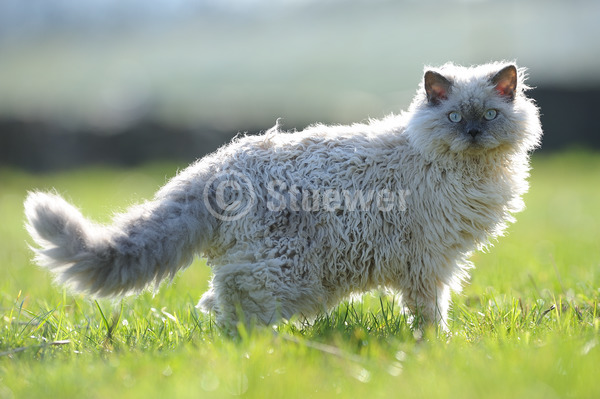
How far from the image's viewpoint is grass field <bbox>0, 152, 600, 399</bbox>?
2.52m

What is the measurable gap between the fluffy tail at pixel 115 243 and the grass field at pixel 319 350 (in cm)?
42

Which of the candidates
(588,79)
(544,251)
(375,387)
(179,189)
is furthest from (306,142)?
(588,79)

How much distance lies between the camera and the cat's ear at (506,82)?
3811 millimetres

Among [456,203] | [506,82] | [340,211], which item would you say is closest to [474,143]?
[456,203]

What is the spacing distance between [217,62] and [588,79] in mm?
14518

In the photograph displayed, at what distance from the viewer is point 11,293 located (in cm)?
488

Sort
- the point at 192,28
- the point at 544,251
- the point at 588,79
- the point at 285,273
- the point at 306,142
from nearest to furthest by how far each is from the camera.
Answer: the point at 285,273, the point at 306,142, the point at 544,251, the point at 588,79, the point at 192,28

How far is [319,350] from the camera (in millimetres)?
2982

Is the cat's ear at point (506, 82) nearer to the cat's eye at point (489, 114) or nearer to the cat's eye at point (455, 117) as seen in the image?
the cat's eye at point (489, 114)

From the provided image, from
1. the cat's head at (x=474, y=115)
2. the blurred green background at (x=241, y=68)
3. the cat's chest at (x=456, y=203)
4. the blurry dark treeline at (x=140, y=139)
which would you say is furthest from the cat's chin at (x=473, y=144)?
the blurry dark treeline at (x=140, y=139)

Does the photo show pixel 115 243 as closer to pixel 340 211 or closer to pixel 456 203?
pixel 340 211

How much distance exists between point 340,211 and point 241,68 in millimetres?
21349

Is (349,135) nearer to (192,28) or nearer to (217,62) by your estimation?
(217,62)

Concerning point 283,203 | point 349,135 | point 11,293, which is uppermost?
point 349,135
